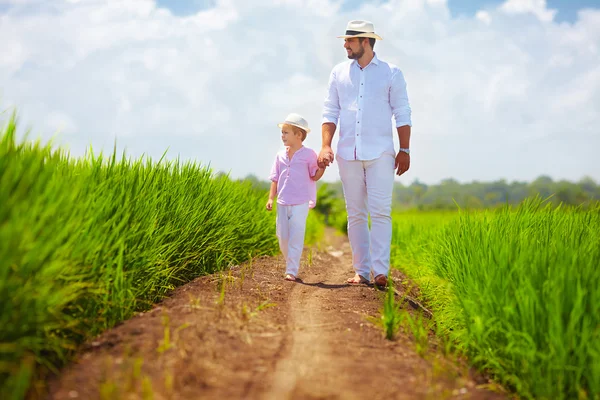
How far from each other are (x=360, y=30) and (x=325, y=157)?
1128mm

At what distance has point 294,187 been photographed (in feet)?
16.6

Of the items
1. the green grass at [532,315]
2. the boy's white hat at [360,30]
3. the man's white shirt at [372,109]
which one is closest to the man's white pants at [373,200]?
the man's white shirt at [372,109]

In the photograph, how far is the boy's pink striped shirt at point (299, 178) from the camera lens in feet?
16.6

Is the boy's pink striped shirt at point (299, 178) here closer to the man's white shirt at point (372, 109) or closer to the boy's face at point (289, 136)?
the boy's face at point (289, 136)

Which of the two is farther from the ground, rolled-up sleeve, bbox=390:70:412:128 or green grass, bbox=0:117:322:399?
rolled-up sleeve, bbox=390:70:412:128

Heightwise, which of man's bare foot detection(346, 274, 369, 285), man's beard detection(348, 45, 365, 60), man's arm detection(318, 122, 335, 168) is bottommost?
man's bare foot detection(346, 274, 369, 285)

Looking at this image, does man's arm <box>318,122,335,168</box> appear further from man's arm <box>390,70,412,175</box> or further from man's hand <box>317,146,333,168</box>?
man's arm <box>390,70,412,175</box>

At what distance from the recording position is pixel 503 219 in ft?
16.3

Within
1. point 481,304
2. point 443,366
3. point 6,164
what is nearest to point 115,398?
point 6,164

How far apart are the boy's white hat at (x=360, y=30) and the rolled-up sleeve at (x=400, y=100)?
1.29 ft

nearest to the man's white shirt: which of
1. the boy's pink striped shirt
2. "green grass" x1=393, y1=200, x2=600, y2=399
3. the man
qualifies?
the man

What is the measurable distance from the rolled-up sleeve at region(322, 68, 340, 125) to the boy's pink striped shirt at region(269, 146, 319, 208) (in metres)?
0.37

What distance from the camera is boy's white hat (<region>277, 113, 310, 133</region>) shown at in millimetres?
4957

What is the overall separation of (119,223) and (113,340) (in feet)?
2.74
